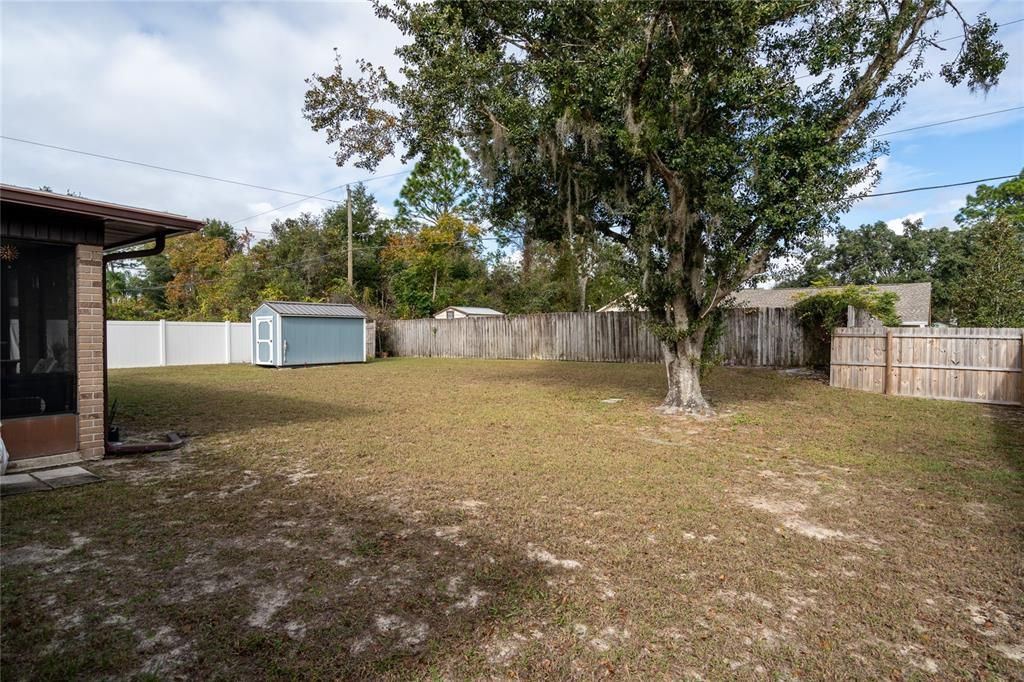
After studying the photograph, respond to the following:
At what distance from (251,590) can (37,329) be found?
13.2 ft

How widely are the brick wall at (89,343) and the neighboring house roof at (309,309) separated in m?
11.6

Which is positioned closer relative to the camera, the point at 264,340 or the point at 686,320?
the point at 686,320

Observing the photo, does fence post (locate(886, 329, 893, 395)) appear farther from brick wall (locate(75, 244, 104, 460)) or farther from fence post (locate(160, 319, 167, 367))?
fence post (locate(160, 319, 167, 367))

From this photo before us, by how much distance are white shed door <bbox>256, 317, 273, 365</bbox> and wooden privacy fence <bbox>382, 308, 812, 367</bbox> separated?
668 centimetres

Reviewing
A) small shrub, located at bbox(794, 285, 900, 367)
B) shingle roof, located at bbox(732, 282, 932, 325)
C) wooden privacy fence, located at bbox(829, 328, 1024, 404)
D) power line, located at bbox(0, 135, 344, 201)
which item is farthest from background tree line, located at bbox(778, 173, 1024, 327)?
power line, located at bbox(0, 135, 344, 201)

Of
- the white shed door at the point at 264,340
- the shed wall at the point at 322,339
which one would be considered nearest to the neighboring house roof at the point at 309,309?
the shed wall at the point at 322,339

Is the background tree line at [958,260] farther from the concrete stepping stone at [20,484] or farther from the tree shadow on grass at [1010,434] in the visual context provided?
the concrete stepping stone at [20,484]

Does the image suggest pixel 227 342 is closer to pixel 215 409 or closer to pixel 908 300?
pixel 215 409

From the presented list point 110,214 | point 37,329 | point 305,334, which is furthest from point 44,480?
point 305,334

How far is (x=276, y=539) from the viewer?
3.30 metres

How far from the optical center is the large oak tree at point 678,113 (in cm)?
646

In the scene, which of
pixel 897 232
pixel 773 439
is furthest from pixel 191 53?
pixel 897 232

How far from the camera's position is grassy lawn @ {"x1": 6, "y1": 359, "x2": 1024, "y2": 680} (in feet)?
7.06

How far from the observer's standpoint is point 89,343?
508 cm
